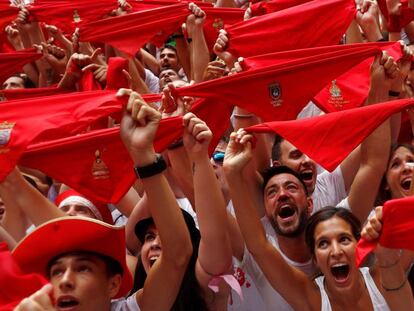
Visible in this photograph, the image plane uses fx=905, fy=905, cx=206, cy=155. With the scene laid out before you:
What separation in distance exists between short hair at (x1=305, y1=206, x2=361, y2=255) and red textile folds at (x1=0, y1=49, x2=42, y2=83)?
9.61 feet

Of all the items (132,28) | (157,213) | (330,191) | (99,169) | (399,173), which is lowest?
(330,191)

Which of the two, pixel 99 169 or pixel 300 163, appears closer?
pixel 99 169

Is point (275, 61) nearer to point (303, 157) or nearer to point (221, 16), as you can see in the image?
point (303, 157)

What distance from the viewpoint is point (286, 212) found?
4.40m

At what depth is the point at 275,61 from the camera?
16.7ft

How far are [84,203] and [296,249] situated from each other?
3.65 ft

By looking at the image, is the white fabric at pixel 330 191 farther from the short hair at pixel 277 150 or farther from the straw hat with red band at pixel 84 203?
the straw hat with red band at pixel 84 203

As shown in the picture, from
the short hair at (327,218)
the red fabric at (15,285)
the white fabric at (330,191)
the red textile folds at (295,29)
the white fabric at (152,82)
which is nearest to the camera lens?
the red fabric at (15,285)

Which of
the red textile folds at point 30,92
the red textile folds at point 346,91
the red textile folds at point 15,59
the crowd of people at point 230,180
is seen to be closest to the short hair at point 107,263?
the crowd of people at point 230,180

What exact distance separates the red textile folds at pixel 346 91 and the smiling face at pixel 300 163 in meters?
0.37

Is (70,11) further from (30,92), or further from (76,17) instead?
(30,92)

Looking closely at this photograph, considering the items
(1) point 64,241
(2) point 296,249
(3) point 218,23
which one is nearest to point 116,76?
(3) point 218,23

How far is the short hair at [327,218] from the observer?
408 cm

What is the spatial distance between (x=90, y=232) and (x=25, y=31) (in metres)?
3.72
